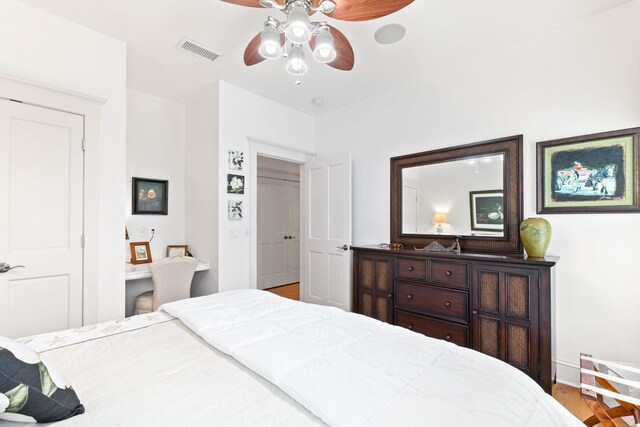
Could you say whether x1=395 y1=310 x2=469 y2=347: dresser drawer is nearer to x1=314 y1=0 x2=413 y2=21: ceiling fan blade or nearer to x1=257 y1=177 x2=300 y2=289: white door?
x1=314 y1=0 x2=413 y2=21: ceiling fan blade

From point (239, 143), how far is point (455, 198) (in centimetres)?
237

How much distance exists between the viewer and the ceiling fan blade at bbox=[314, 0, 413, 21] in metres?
1.48

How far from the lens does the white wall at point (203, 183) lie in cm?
311

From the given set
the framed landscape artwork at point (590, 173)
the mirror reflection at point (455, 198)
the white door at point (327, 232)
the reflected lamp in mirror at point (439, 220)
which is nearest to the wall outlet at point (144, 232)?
the white door at point (327, 232)

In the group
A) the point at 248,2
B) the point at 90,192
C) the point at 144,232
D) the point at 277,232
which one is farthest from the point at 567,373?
the point at 277,232

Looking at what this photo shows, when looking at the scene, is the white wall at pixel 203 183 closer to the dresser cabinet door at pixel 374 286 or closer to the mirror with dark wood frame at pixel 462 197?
the dresser cabinet door at pixel 374 286

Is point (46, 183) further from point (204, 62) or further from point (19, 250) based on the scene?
point (204, 62)

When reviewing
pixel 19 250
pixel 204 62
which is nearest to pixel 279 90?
pixel 204 62

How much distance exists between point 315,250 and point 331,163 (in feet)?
3.83

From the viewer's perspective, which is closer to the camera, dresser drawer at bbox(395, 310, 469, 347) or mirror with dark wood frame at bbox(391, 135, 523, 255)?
dresser drawer at bbox(395, 310, 469, 347)

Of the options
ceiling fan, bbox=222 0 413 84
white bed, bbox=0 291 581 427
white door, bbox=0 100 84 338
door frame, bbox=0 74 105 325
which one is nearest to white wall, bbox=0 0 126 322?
door frame, bbox=0 74 105 325

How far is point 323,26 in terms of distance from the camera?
1658 millimetres

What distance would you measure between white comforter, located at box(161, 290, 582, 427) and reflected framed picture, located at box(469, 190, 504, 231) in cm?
173

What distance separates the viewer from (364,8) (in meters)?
1.54
